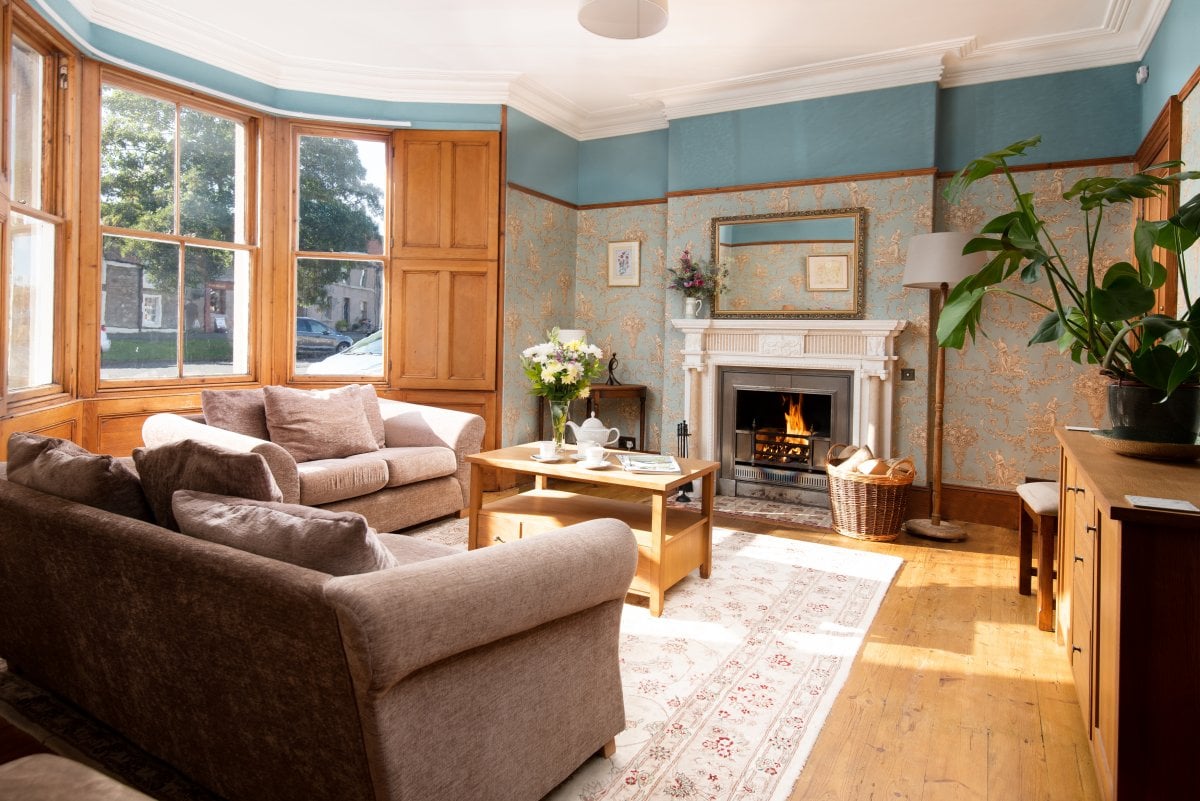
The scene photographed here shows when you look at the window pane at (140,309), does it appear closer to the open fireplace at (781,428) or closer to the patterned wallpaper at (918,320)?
the patterned wallpaper at (918,320)

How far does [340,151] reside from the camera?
17.6 feet

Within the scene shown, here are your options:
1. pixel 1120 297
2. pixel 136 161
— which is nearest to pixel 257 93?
pixel 136 161

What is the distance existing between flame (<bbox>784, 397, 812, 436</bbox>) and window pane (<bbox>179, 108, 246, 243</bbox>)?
13.1ft


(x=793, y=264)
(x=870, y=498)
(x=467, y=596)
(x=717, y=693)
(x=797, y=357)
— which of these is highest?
(x=793, y=264)

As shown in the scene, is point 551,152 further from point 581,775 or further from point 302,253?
point 581,775

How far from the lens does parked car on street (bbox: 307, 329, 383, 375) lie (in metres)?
5.35

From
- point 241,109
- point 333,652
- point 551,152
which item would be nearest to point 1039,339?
point 333,652

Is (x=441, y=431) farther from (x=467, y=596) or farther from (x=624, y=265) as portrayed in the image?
(x=467, y=596)

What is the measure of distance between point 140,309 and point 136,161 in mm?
874

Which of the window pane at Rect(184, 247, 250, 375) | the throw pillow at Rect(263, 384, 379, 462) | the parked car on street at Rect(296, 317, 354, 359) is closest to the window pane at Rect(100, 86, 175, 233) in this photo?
the window pane at Rect(184, 247, 250, 375)

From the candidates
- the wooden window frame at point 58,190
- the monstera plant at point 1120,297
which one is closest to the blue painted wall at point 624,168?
the wooden window frame at point 58,190

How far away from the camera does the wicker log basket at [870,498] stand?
169 inches

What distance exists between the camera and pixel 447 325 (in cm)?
546

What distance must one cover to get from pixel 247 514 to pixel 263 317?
3.86 meters
